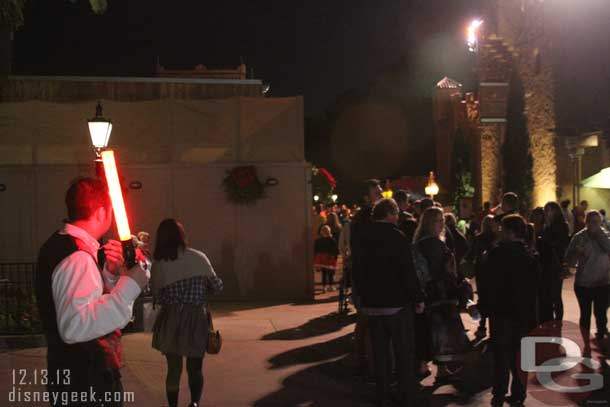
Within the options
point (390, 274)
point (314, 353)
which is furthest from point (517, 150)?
point (390, 274)

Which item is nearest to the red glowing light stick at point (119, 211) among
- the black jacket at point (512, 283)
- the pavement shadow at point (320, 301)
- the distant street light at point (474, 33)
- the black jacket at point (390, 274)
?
the black jacket at point (390, 274)

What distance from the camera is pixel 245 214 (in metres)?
15.3

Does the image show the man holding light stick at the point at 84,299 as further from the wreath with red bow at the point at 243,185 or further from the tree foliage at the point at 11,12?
the wreath with red bow at the point at 243,185

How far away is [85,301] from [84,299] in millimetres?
11

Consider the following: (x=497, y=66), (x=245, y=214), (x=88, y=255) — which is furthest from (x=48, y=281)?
(x=497, y=66)

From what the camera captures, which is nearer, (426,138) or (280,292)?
(280,292)

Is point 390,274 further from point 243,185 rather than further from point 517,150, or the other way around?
point 517,150

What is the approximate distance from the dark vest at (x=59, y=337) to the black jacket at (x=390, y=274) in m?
3.60

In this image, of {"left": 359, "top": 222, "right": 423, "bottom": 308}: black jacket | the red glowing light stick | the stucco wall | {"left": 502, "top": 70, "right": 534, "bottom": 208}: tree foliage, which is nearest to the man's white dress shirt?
the red glowing light stick

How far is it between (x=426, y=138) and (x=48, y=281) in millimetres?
68249

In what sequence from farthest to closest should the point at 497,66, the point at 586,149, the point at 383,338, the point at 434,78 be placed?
the point at 434,78 → the point at 497,66 → the point at 586,149 → the point at 383,338

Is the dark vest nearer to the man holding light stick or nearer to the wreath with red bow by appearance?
the man holding light stick

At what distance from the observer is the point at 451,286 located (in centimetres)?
824

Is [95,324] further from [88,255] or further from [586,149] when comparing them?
[586,149]
